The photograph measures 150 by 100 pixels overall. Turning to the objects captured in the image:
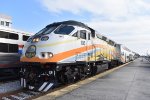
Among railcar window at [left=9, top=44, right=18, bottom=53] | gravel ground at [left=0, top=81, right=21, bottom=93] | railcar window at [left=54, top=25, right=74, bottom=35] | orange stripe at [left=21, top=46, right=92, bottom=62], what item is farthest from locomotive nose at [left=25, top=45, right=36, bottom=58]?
railcar window at [left=9, top=44, right=18, bottom=53]

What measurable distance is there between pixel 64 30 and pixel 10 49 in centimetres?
403

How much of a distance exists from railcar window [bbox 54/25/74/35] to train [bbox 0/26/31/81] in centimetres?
366

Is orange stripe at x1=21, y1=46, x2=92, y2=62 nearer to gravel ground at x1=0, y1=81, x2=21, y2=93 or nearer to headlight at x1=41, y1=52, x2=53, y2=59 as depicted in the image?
headlight at x1=41, y1=52, x2=53, y2=59

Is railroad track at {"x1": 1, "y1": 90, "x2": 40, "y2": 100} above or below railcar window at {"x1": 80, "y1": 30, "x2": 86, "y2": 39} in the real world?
below

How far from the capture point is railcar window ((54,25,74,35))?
1258 cm

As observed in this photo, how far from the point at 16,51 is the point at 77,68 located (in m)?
4.06

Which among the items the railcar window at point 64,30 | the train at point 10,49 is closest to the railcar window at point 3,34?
the train at point 10,49

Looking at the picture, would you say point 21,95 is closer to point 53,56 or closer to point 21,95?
point 21,95

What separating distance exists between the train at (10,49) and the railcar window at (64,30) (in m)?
3.66

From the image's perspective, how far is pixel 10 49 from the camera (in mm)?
15312

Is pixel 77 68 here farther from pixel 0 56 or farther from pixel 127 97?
pixel 127 97

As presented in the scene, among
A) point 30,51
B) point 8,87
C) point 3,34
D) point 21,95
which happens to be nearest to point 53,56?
point 30,51

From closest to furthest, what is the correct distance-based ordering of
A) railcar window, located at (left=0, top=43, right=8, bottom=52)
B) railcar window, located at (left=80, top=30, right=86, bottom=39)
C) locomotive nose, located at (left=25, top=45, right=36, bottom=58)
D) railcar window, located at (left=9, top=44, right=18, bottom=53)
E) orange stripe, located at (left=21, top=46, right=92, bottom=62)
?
orange stripe, located at (left=21, top=46, right=92, bottom=62) < locomotive nose, located at (left=25, top=45, right=36, bottom=58) < railcar window, located at (left=80, top=30, right=86, bottom=39) < railcar window, located at (left=0, top=43, right=8, bottom=52) < railcar window, located at (left=9, top=44, right=18, bottom=53)

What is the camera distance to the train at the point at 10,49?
1471cm
